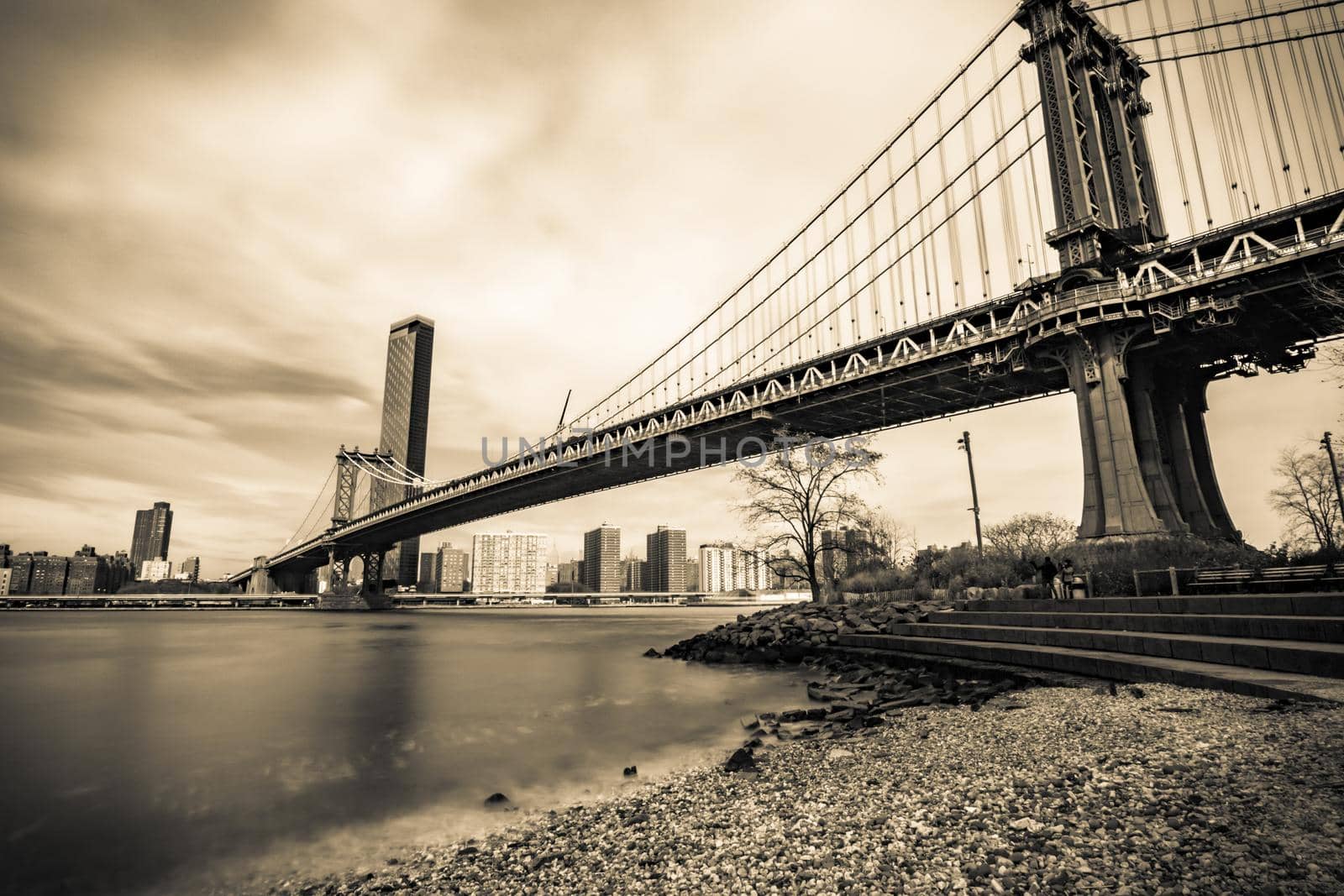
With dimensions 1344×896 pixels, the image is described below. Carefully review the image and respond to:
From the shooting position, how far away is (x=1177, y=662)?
334 inches

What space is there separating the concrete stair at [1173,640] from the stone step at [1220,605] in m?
0.02

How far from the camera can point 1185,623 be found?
9.95m

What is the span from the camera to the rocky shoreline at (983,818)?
3367 mm

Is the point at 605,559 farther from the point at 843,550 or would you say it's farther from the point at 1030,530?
the point at 843,550

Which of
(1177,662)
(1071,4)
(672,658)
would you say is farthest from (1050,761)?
(1071,4)

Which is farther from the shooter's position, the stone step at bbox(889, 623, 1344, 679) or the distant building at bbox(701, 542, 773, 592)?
the distant building at bbox(701, 542, 773, 592)

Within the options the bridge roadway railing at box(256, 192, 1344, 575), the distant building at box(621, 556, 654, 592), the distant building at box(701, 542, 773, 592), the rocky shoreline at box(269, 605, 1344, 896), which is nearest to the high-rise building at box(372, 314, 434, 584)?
the distant building at box(621, 556, 654, 592)

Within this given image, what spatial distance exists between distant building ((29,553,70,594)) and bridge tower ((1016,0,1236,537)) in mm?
172833

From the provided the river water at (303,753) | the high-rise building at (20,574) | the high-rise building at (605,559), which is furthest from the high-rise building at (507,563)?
the river water at (303,753)

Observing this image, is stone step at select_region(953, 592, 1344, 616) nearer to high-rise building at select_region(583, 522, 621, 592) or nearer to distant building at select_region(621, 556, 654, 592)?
high-rise building at select_region(583, 522, 621, 592)

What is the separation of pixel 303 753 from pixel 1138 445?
24439 mm

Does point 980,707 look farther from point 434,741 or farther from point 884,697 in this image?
point 434,741

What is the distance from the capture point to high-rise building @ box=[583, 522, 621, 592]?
579ft

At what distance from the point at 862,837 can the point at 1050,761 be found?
7.05ft
